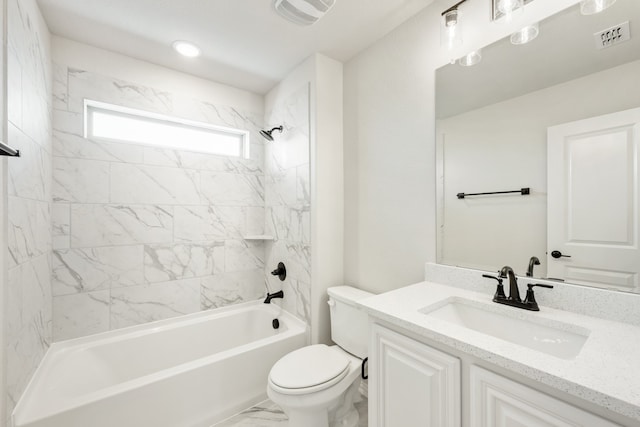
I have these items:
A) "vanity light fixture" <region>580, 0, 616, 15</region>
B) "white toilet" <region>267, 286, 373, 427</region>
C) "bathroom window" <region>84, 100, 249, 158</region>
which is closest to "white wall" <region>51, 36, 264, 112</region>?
"bathroom window" <region>84, 100, 249, 158</region>

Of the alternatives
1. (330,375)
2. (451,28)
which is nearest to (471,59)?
(451,28)

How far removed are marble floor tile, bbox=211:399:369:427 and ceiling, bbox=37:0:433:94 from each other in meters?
2.49

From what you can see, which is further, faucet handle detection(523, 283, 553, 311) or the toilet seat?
the toilet seat

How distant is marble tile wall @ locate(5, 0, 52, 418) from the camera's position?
3.68 ft

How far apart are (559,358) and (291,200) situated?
1834 millimetres

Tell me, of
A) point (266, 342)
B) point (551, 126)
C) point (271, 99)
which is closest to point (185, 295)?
point (266, 342)

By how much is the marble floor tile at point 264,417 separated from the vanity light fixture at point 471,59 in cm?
214

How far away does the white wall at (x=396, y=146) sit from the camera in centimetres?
150

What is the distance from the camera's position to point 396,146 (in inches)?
67.2

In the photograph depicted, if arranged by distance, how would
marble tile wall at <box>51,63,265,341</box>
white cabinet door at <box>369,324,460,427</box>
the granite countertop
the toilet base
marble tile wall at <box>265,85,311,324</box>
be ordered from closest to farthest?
the granite countertop
white cabinet door at <box>369,324,460,427</box>
the toilet base
marble tile wall at <box>51,63,265,341</box>
marble tile wall at <box>265,85,311,324</box>

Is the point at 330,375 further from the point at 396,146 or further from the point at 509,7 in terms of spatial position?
the point at 509,7

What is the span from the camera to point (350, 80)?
2051 mm

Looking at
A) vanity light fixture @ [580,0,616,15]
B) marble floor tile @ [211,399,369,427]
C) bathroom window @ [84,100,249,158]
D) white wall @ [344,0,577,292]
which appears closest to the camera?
vanity light fixture @ [580,0,616,15]

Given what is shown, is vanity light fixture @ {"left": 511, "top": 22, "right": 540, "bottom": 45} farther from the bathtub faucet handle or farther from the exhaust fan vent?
the bathtub faucet handle
